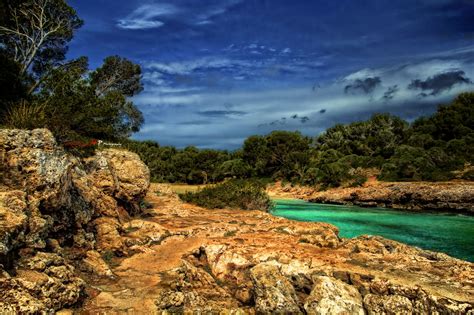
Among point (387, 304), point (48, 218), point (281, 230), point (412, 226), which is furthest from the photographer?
point (412, 226)

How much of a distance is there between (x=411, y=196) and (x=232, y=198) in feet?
78.6

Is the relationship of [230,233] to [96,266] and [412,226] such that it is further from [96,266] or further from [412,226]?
[412,226]

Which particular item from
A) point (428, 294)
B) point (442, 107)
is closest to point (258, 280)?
point (428, 294)

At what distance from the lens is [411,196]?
→ 38594mm

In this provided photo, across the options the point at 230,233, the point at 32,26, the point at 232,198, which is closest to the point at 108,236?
the point at 230,233

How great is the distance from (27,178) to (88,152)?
19.0 feet

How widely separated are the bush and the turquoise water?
20.7ft

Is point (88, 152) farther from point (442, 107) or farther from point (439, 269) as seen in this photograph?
point (442, 107)

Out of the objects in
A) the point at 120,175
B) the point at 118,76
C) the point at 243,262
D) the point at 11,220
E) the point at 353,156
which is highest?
the point at 118,76

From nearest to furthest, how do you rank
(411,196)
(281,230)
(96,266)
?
(96,266), (281,230), (411,196)

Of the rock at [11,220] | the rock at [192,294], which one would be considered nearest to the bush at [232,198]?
the rock at [192,294]

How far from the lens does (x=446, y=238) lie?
2189 cm

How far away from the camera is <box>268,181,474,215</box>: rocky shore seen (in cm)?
3506

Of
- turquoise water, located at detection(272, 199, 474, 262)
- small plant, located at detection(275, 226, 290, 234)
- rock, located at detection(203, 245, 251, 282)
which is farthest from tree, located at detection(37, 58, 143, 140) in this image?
turquoise water, located at detection(272, 199, 474, 262)
